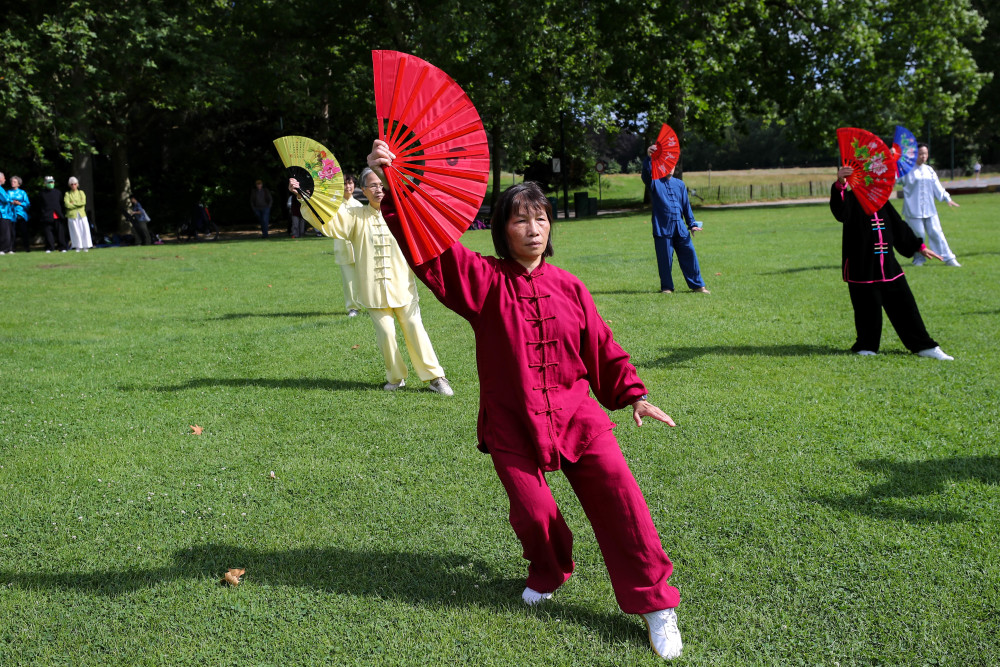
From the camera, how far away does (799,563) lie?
395 centimetres

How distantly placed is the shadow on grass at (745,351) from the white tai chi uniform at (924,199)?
744 centimetres

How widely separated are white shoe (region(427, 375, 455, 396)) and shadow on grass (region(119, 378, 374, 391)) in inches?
20.6

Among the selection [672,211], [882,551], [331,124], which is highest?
[331,124]

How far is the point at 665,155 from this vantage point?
1273 cm

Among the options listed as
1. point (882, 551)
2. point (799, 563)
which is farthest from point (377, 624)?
point (882, 551)

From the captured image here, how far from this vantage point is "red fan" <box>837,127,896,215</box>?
7.84m

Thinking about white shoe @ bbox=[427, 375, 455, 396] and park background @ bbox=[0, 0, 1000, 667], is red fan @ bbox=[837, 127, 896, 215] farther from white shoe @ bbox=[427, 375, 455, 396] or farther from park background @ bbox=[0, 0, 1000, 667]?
white shoe @ bbox=[427, 375, 455, 396]

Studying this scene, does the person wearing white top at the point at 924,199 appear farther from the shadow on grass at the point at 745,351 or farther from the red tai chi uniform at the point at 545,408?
the red tai chi uniform at the point at 545,408

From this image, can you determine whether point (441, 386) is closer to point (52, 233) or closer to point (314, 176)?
point (314, 176)

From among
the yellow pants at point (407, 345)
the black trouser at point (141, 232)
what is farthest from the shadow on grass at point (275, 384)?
the black trouser at point (141, 232)

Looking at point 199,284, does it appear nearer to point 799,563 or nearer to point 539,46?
point 799,563

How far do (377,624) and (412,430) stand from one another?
2.69 metres

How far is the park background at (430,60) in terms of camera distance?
28.5 m

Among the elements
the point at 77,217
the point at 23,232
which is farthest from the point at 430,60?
the point at 23,232
